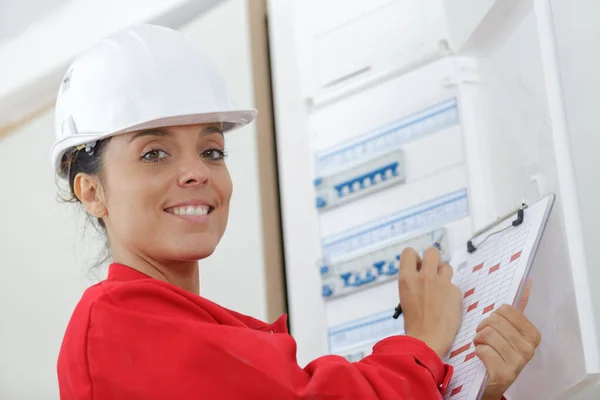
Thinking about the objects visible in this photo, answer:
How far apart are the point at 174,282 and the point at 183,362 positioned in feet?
0.82

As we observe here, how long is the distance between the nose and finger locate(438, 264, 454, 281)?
367 millimetres

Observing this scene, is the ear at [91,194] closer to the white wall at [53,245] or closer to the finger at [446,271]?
the finger at [446,271]

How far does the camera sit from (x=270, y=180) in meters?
2.05

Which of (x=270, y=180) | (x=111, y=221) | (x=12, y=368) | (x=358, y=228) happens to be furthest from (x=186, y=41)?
(x=12, y=368)

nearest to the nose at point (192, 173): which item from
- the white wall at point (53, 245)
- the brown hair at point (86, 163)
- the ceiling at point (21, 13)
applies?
the brown hair at point (86, 163)

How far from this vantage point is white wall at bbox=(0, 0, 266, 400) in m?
2.02

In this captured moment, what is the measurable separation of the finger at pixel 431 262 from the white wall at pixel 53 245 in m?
0.68

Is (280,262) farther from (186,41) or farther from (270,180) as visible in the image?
(186,41)

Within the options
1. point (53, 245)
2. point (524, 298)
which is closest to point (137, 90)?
point (524, 298)

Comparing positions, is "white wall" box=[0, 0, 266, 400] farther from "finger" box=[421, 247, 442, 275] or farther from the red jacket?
the red jacket

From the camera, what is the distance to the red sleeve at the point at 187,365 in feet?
3.32

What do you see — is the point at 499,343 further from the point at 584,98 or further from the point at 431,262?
the point at 584,98

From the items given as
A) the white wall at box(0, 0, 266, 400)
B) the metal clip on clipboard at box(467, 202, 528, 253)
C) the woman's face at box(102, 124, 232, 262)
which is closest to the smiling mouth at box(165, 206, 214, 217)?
the woman's face at box(102, 124, 232, 262)

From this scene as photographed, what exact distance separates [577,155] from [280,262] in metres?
0.88
